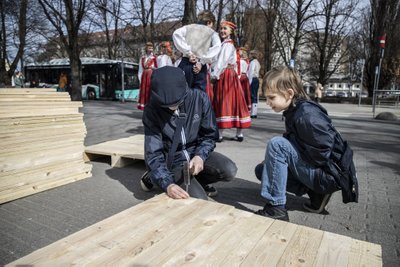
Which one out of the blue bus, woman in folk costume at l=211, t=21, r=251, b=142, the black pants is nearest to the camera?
the black pants

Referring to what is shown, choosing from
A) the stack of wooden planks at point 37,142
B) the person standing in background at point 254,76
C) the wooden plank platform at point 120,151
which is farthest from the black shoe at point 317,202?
the person standing in background at point 254,76

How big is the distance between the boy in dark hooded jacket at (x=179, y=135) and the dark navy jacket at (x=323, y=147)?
76 centimetres

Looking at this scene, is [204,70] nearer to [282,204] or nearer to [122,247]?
[282,204]

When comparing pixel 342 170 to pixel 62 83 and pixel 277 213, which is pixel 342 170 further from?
pixel 62 83

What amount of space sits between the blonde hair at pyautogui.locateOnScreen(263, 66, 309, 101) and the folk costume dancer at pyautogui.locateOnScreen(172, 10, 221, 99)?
8.27 feet

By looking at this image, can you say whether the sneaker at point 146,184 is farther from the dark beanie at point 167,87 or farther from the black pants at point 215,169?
the dark beanie at point 167,87

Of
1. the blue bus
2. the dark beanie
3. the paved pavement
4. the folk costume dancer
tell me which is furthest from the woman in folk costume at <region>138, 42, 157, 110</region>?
the blue bus

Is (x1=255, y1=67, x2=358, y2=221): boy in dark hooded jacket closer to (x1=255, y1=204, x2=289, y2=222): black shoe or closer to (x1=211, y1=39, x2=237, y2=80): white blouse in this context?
(x1=255, y1=204, x2=289, y2=222): black shoe

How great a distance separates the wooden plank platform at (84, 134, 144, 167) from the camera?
387cm

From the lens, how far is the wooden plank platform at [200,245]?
1.36 m

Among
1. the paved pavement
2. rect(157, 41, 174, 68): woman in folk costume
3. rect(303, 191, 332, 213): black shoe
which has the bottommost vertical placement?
the paved pavement

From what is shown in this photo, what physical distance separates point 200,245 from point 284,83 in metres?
1.37

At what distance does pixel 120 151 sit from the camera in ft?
13.2

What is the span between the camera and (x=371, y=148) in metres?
5.43
